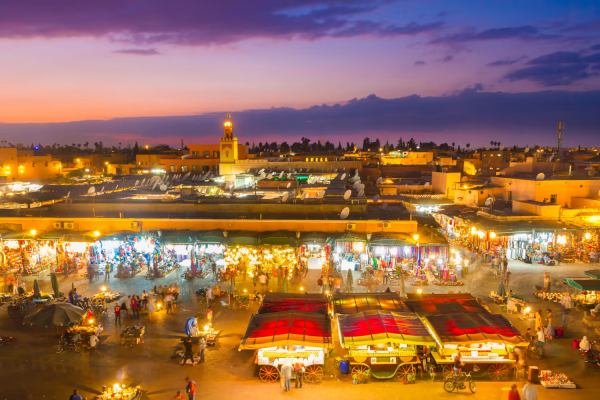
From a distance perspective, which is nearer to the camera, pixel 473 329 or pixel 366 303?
pixel 473 329

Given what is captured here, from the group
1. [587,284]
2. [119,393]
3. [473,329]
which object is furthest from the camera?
[587,284]

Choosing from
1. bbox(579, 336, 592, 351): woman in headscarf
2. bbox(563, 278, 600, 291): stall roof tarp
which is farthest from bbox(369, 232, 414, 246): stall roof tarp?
bbox(579, 336, 592, 351): woman in headscarf

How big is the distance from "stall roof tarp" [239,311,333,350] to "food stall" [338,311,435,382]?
23.8 inches

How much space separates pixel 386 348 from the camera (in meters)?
10.5

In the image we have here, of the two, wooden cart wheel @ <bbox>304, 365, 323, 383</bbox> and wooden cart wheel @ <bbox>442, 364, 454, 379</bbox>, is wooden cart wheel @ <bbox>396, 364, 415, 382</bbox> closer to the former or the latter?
wooden cart wheel @ <bbox>442, 364, 454, 379</bbox>

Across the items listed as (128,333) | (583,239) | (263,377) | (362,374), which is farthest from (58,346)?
(583,239)

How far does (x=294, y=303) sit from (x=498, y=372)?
226 inches

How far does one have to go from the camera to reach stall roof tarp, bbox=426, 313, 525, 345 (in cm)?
1037

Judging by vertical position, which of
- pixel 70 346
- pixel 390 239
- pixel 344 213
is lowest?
pixel 70 346

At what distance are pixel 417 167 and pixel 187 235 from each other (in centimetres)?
3348

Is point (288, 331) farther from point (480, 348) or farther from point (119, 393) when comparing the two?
point (480, 348)

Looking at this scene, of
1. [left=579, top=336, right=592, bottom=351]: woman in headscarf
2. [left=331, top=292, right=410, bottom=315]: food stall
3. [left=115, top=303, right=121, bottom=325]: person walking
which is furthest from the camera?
[left=115, top=303, right=121, bottom=325]: person walking

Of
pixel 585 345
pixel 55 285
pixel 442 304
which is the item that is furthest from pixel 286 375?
pixel 55 285

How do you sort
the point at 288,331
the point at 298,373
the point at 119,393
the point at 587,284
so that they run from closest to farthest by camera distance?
the point at 119,393 → the point at 298,373 → the point at 288,331 → the point at 587,284
